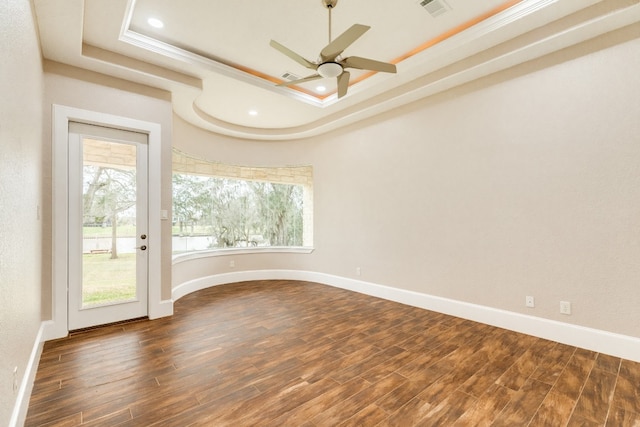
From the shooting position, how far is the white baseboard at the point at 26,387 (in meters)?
1.69

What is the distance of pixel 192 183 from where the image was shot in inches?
217

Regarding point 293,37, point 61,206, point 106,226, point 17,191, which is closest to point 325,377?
point 17,191

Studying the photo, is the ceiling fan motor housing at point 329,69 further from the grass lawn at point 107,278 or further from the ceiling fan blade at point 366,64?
the grass lawn at point 107,278

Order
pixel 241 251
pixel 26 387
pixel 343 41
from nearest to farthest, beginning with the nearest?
pixel 26 387
pixel 343 41
pixel 241 251

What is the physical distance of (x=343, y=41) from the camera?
93.7 inches

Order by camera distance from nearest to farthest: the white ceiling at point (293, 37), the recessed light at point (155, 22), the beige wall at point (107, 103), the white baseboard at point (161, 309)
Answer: the white ceiling at point (293, 37) → the recessed light at point (155, 22) → the beige wall at point (107, 103) → the white baseboard at point (161, 309)

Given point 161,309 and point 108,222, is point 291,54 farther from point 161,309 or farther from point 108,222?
point 161,309

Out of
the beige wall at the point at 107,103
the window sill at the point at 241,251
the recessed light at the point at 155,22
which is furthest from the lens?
the window sill at the point at 241,251

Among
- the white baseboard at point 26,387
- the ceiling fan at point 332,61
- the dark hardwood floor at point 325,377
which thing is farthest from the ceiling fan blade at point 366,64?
the white baseboard at point 26,387

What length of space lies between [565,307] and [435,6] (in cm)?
324

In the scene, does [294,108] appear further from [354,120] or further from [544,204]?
[544,204]

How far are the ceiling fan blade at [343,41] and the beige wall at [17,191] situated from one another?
1981 mm

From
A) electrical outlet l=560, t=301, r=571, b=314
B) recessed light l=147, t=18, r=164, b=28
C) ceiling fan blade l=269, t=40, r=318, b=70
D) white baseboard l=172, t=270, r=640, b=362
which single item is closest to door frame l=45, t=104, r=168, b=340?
recessed light l=147, t=18, r=164, b=28

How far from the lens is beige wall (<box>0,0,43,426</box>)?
4.94 feet
